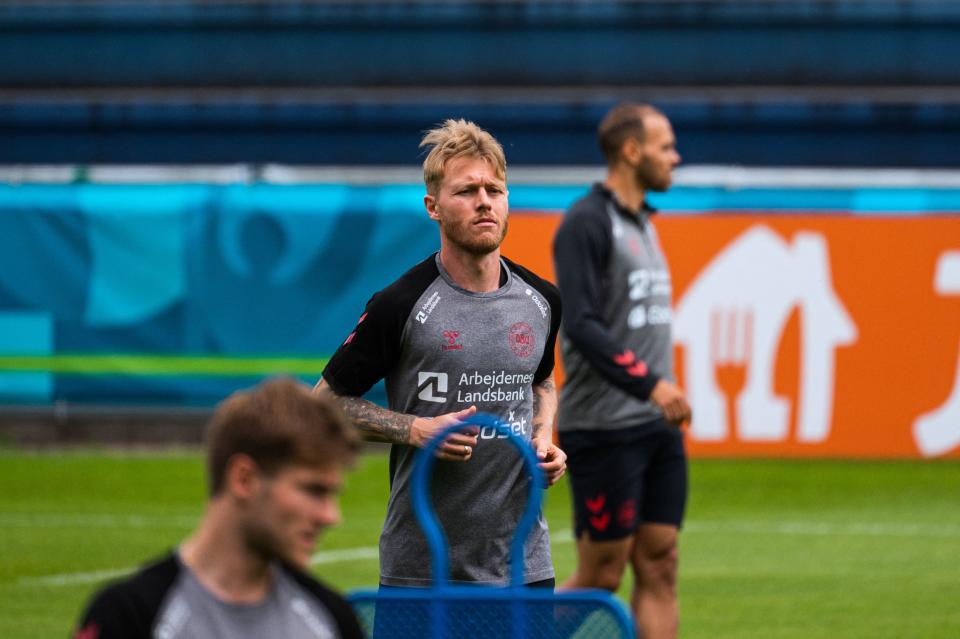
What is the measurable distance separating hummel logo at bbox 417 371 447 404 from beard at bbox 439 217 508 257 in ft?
1.23

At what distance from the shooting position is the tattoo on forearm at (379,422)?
5.11m

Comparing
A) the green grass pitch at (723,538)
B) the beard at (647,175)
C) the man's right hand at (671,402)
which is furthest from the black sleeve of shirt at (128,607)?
the green grass pitch at (723,538)

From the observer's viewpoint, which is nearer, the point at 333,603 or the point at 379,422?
the point at 333,603

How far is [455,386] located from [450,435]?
11.9 inches

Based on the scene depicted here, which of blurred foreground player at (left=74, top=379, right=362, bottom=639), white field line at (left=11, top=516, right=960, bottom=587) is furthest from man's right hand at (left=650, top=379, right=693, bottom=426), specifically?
white field line at (left=11, top=516, right=960, bottom=587)

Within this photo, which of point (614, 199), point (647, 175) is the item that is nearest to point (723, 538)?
point (647, 175)

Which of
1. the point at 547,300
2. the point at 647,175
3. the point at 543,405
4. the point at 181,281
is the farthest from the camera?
the point at 181,281

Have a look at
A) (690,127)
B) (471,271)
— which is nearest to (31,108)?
(690,127)

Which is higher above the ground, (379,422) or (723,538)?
(379,422)

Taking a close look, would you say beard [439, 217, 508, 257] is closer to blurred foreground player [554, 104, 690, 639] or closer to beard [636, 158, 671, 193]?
blurred foreground player [554, 104, 690, 639]

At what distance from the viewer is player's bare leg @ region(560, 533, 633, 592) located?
7281 mm

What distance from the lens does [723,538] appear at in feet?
40.8

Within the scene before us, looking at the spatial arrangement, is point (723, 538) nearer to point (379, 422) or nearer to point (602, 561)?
point (602, 561)

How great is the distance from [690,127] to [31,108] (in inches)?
389
